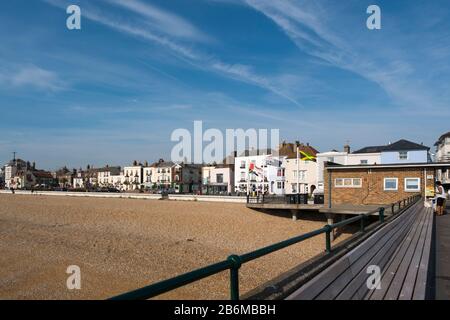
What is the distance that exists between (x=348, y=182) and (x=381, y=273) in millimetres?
27343

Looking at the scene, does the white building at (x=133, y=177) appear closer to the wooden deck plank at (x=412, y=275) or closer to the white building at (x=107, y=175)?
the white building at (x=107, y=175)

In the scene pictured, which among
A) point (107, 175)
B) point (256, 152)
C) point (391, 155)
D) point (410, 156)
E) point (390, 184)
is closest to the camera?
point (390, 184)

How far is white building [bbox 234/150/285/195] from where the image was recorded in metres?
57.5

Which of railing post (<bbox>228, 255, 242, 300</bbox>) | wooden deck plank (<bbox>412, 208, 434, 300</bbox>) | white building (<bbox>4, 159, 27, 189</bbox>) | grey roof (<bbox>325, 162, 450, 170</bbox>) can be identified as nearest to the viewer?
railing post (<bbox>228, 255, 242, 300</bbox>)

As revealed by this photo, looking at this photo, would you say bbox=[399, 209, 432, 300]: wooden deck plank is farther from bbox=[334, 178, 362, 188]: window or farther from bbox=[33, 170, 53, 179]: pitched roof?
bbox=[33, 170, 53, 179]: pitched roof

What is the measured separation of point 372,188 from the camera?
1182 inches

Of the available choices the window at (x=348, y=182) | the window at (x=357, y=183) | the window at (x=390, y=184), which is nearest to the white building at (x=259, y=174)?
the window at (x=348, y=182)

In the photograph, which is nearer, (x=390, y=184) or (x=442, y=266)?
(x=442, y=266)

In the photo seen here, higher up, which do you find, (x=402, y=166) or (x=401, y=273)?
(x=402, y=166)

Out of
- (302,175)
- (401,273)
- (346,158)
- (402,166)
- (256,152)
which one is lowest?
(401,273)

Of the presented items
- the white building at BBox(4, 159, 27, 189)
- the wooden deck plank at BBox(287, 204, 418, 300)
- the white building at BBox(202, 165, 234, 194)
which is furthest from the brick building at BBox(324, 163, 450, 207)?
the white building at BBox(4, 159, 27, 189)

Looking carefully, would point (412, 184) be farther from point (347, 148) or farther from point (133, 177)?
point (133, 177)

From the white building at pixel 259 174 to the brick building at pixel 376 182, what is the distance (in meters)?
20.8

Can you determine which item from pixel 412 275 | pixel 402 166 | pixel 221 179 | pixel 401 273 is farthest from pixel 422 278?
pixel 221 179
